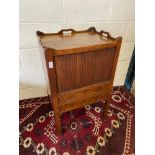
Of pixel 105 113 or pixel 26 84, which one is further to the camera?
pixel 26 84

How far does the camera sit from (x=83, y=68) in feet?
3.02

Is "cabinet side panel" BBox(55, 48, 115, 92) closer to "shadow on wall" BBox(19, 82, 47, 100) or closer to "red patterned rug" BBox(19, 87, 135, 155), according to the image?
"red patterned rug" BBox(19, 87, 135, 155)

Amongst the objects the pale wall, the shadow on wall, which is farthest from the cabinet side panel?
the shadow on wall

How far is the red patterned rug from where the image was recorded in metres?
1.15

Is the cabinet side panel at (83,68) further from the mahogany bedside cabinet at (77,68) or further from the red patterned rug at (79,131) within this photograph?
the red patterned rug at (79,131)

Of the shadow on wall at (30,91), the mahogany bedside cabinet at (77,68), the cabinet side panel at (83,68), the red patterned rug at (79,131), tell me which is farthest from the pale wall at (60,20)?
the cabinet side panel at (83,68)

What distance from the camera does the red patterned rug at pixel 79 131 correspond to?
1147 mm

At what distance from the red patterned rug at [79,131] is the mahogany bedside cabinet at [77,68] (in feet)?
0.54

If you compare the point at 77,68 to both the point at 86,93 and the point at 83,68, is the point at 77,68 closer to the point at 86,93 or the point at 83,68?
the point at 83,68

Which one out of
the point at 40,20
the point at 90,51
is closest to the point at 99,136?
the point at 90,51
